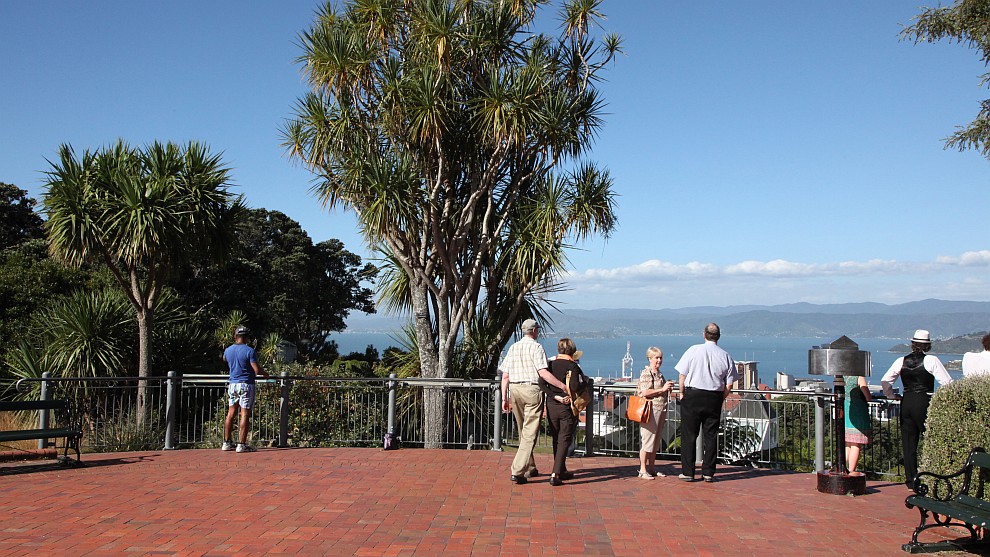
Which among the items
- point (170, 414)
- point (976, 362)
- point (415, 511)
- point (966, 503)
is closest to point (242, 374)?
point (170, 414)

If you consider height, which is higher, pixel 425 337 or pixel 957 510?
pixel 425 337

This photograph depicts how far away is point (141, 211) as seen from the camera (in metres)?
12.6

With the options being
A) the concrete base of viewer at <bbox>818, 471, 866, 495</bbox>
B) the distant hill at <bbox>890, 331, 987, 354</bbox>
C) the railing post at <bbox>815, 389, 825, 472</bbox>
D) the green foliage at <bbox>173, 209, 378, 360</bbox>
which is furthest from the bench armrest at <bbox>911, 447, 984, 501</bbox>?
the green foliage at <bbox>173, 209, 378, 360</bbox>

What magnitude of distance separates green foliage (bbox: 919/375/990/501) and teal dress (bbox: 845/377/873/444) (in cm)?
191

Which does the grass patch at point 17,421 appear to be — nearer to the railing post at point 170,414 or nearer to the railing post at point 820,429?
the railing post at point 170,414

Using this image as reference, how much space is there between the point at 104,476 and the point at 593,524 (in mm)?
5600

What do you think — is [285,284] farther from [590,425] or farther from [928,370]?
[928,370]

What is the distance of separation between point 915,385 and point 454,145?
9.11 meters

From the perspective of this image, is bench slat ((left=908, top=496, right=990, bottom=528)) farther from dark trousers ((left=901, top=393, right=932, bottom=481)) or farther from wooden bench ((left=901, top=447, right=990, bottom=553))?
dark trousers ((left=901, top=393, right=932, bottom=481))

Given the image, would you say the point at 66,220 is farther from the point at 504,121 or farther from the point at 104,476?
the point at 504,121

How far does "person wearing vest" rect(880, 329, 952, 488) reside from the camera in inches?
327

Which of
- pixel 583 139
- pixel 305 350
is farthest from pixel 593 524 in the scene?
pixel 305 350

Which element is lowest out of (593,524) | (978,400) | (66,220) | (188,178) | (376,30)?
(593,524)

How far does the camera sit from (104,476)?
8766 millimetres
